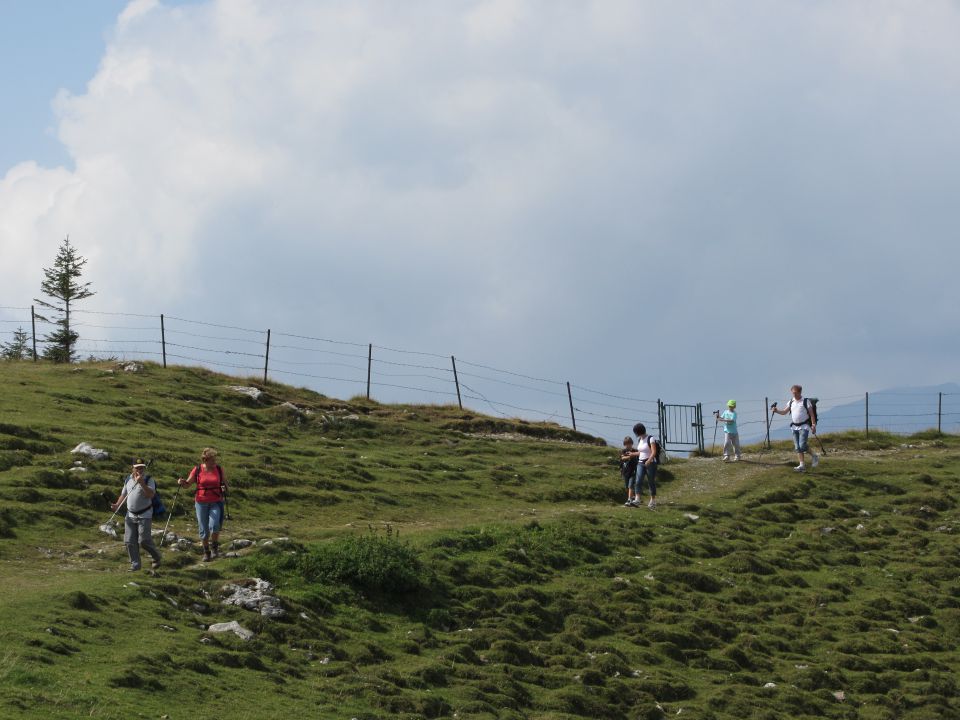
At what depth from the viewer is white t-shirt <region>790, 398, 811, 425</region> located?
46.6 metres

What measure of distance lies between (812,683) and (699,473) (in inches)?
849

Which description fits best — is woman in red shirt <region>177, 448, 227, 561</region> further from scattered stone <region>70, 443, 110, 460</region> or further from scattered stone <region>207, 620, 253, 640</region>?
scattered stone <region>70, 443, 110, 460</region>

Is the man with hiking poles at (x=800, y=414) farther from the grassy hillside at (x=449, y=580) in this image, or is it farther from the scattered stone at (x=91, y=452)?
the scattered stone at (x=91, y=452)

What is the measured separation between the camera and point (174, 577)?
1029 inches

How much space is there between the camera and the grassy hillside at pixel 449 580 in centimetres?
2223

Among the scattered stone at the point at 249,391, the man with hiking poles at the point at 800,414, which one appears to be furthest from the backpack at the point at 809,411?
the scattered stone at the point at 249,391

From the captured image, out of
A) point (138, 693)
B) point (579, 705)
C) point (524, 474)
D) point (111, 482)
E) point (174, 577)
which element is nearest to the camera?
point (138, 693)

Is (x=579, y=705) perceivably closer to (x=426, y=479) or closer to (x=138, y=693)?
(x=138, y=693)

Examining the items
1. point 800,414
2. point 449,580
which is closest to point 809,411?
point 800,414

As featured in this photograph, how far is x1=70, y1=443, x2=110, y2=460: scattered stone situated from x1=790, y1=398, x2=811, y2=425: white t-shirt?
25660mm

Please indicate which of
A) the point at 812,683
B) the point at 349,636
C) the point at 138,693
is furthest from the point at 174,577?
the point at 812,683

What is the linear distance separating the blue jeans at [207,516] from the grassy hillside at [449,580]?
0.82 metres

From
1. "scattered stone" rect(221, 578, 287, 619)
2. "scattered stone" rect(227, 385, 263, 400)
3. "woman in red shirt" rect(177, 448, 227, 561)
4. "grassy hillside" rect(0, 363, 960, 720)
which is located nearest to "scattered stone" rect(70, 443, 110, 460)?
"grassy hillside" rect(0, 363, 960, 720)

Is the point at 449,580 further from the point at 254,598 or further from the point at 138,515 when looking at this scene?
the point at 138,515
